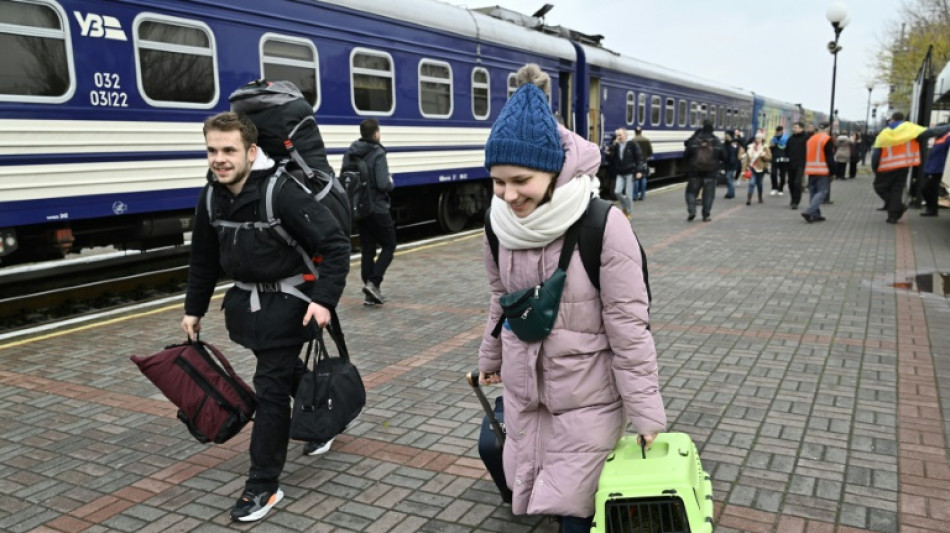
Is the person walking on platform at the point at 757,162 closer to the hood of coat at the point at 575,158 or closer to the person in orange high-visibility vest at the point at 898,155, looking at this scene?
the person in orange high-visibility vest at the point at 898,155

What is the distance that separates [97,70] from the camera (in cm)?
684

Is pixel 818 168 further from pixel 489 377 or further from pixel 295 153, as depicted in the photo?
pixel 489 377

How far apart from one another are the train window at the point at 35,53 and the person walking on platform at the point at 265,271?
411 cm

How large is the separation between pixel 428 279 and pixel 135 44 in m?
3.80

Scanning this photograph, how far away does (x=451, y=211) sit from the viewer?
1298 cm

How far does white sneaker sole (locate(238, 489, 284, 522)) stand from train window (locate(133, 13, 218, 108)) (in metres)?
5.21

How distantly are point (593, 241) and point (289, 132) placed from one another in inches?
66.1

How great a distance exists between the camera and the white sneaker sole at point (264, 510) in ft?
10.7

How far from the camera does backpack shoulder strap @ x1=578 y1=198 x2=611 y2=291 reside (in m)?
2.41

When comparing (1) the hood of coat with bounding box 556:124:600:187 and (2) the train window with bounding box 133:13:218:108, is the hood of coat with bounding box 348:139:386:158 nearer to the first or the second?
(2) the train window with bounding box 133:13:218:108

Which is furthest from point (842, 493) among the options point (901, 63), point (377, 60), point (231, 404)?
point (901, 63)

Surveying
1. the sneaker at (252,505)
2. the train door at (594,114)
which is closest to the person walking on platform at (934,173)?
the train door at (594,114)

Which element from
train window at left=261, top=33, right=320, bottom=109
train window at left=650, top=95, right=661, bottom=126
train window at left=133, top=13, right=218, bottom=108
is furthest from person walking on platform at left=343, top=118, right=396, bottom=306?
train window at left=650, top=95, right=661, bottom=126

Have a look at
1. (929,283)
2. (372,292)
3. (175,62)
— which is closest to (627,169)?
(929,283)
